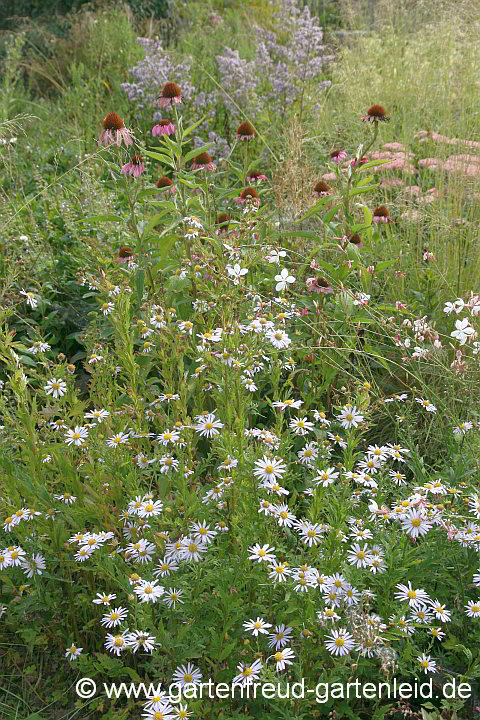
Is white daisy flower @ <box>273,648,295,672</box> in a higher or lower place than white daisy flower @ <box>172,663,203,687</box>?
higher

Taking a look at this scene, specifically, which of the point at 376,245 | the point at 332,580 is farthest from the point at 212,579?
the point at 376,245

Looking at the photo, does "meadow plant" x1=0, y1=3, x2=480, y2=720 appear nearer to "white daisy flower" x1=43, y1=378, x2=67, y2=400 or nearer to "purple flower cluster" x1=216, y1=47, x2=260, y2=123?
"white daisy flower" x1=43, y1=378, x2=67, y2=400

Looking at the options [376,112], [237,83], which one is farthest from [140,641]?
[237,83]

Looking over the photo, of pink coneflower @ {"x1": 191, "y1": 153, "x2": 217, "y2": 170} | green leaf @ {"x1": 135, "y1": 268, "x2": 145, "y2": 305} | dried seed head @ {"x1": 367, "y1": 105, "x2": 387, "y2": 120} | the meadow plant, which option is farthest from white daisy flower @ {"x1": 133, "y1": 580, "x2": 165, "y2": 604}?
dried seed head @ {"x1": 367, "y1": 105, "x2": 387, "y2": 120}

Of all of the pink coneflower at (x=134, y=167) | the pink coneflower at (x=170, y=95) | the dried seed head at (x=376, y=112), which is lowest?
the pink coneflower at (x=134, y=167)

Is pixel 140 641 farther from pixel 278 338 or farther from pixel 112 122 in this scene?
pixel 112 122

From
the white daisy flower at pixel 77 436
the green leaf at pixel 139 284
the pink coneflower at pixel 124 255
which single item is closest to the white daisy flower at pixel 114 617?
the white daisy flower at pixel 77 436

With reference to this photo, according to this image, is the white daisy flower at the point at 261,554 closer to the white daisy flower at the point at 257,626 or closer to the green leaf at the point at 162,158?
the white daisy flower at the point at 257,626

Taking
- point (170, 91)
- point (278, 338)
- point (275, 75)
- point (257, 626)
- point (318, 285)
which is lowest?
point (257, 626)

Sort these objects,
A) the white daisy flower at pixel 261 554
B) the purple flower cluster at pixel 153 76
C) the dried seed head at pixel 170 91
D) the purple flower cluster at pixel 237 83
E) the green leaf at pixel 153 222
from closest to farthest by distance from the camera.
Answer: the white daisy flower at pixel 261 554 < the green leaf at pixel 153 222 < the dried seed head at pixel 170 91 < the purple flower cluster at pixel 237 83 < the purple flower cluster at pixel 153 76

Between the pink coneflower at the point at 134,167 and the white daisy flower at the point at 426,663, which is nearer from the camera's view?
the white daisy flower at the point at 426,663

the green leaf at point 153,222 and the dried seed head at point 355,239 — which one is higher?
the green leaf at point 153,222

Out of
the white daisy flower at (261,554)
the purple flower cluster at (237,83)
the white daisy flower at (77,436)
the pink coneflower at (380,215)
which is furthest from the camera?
the purple flower cluster at (237,83)

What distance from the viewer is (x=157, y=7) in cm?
1019
